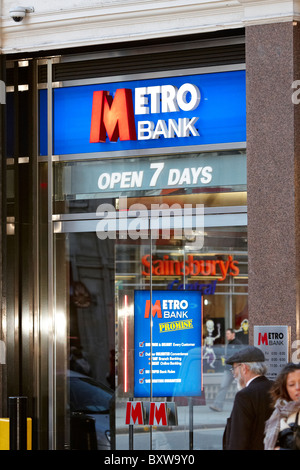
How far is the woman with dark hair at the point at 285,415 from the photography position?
7.27 meters

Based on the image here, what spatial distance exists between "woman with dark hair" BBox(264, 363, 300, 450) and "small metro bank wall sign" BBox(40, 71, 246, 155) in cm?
385

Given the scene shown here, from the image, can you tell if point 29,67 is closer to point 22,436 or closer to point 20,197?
point 20,197

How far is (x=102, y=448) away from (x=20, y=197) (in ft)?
10.3

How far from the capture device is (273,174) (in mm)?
9828

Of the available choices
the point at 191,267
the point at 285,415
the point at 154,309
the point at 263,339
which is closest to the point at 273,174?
the point at 191,267

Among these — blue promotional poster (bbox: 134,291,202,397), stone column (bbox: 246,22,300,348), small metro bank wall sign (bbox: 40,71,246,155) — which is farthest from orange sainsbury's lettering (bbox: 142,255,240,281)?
small metro bank wall sign (bbox: 40,71,246,155)

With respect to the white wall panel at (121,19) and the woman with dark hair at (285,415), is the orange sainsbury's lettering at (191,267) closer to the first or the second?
the white wall panel at (121,19)

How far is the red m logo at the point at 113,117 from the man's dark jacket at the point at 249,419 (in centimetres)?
417

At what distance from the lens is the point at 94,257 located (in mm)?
11391

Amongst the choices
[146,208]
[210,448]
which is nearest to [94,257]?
[146,208]

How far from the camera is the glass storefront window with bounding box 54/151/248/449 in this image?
34.4 ft

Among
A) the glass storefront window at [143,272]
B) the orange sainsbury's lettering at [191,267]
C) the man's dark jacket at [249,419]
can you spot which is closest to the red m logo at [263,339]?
the glass storefront window at [143,272]

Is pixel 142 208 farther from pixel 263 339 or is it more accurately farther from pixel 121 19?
pixel 263 339

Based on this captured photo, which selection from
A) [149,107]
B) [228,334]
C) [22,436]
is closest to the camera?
[22,436]
